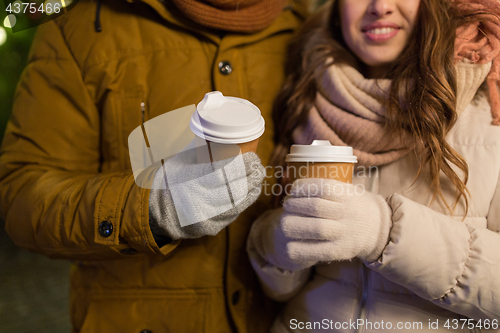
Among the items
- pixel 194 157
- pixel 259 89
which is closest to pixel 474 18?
pixel 259 89

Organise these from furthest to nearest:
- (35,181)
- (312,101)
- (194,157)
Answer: (312,101)
(35,181)
(194,157)

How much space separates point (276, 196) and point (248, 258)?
0.55 ft

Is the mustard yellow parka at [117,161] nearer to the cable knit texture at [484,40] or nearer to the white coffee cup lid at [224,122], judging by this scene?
the white coffee cup lid at [224,122]

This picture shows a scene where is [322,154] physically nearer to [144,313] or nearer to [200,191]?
[200,191]

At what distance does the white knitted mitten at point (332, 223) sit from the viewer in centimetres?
61

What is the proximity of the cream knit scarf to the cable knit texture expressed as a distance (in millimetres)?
169

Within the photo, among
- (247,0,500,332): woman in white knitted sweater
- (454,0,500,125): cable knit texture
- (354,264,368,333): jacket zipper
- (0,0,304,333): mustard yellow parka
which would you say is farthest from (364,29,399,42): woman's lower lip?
(354,264,368,333): jacket zipper

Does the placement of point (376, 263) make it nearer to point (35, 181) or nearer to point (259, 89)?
point (259, 89)

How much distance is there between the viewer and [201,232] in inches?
25.1

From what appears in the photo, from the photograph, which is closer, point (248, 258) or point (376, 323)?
point (376, 323)

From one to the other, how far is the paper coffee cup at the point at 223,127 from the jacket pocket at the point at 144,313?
0.38 metres

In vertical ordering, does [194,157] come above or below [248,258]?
above

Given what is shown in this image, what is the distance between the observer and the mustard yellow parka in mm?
660

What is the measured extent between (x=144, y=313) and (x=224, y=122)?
50cm
